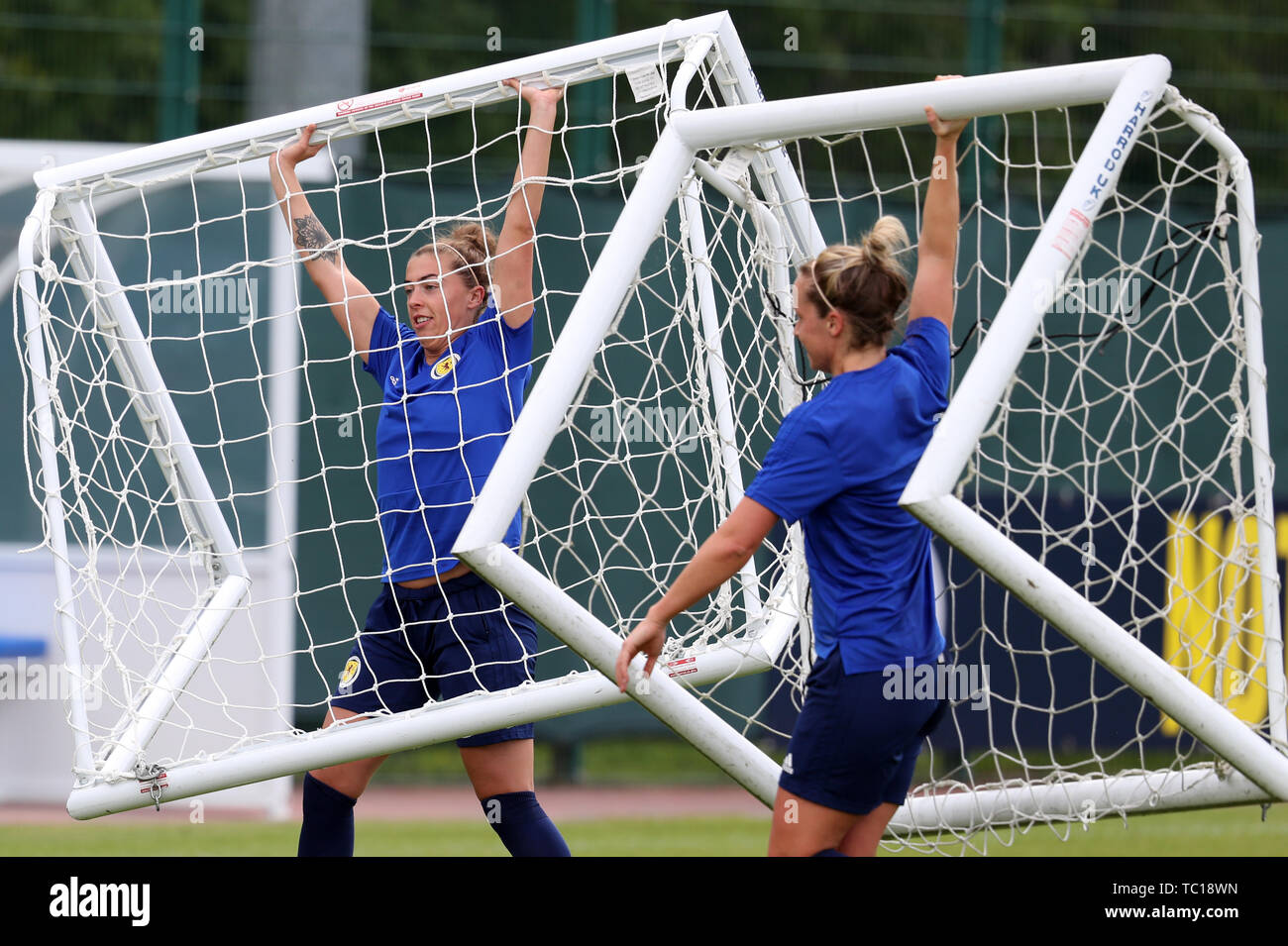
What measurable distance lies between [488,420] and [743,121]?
96 cm

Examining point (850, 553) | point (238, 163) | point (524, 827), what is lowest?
point (524, 827)

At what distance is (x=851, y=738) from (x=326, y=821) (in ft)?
4.83

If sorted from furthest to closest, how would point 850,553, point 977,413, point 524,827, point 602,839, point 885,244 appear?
point 602,839 → point 524,827 → point 885,244 → point 850,553 → point 977,413

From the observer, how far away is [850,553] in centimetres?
290

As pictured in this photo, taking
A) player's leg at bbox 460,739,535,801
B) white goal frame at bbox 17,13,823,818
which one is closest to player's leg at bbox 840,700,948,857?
white goal frame at bbox 17,13,823,818

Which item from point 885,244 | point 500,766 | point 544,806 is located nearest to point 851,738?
point 885,244

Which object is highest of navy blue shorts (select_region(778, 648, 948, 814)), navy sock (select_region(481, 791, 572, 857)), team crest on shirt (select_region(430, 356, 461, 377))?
team crest on shirt (select_region(430, 356, 461, 377))

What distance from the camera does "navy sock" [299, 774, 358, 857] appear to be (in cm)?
363

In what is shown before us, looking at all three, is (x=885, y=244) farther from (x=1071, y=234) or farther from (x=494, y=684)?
(x=494, y=684)

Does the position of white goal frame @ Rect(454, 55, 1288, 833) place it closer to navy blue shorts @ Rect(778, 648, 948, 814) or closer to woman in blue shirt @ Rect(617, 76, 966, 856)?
woman in blue shirt @ Rect(617, 76, 966, 856)

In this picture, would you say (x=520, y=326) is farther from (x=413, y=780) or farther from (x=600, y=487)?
(x=413, y=780)

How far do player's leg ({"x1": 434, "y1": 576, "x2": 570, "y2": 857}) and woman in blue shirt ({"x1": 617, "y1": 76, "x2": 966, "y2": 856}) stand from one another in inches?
28.4

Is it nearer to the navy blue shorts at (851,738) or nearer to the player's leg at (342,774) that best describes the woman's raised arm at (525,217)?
the player's leg at (342,774)
